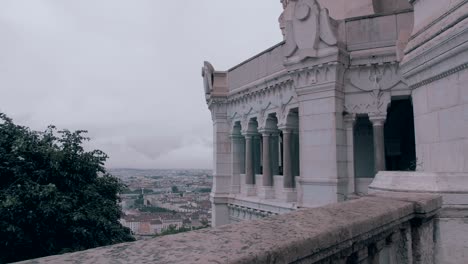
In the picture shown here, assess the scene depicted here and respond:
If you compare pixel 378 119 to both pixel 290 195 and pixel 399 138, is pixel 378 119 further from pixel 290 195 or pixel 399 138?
pixel 399 138

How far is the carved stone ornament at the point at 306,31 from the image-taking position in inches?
497

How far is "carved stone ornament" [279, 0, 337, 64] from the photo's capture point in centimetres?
1263

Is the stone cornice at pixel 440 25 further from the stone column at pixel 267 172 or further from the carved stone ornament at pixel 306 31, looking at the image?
the stone column at pixel 267 172

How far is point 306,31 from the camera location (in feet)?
43.2

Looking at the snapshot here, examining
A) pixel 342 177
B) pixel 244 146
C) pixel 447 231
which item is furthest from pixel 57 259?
pixel 244 146

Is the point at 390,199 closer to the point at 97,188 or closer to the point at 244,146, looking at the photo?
the point at 97,188

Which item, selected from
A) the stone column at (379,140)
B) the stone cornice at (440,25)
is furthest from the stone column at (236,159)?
the stone cornice at (440,25)

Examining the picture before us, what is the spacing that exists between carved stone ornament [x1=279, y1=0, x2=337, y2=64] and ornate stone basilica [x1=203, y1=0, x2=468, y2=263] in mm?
36

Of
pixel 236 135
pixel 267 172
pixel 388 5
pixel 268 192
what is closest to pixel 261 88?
pixel 267 172

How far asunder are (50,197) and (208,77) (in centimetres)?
956

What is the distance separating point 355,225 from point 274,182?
13.2 metres

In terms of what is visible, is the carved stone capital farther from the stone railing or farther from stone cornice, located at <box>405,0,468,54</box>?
the stone railing

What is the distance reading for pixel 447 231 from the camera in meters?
4.71

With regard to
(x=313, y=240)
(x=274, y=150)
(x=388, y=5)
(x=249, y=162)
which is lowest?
(x=313, y=240)
